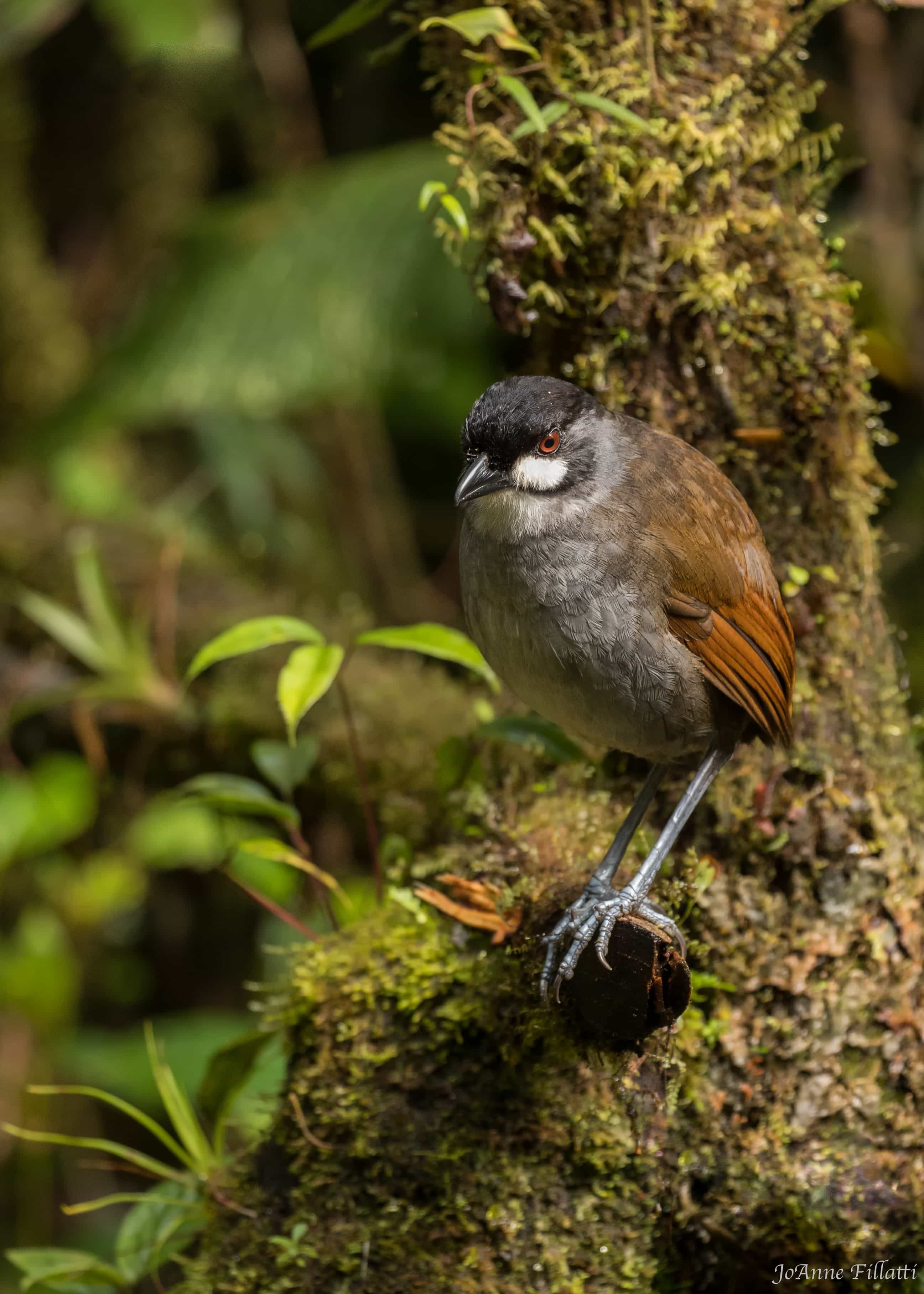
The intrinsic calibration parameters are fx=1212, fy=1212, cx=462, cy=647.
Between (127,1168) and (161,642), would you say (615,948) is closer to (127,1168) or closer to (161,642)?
(127,1168)

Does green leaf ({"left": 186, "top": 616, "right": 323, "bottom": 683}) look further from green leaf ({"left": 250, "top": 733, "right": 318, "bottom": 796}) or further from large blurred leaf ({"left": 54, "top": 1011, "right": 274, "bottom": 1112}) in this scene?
large blurred leaf ({"left": 54, "top": 1011, "right": 274, "bottom": 1112})

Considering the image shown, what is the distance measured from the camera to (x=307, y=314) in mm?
4953

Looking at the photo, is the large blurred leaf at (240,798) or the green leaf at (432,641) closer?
the green leaf at (432,641)

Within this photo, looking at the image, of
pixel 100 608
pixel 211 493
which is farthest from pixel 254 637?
pixel 211 493

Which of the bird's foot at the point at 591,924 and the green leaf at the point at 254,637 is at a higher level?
the green leaf at the point at 254,637

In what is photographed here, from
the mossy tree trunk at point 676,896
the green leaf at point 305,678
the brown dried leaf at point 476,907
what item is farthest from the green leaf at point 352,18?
the brown dried leaf at point 476,907

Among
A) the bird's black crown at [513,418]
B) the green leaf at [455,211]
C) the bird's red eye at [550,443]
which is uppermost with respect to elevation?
the green leaf at [455,211]

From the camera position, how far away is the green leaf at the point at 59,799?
4.09 m

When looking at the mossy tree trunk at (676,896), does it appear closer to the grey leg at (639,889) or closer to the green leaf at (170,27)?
the grey leg at (639,889)

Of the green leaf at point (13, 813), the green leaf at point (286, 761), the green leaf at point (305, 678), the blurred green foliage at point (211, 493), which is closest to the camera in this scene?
the green leaf at point (305, 678)

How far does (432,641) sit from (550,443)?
55 centimetres

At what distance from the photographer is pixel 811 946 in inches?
89.0

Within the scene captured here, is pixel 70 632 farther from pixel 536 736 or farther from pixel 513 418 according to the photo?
pixel 513 418

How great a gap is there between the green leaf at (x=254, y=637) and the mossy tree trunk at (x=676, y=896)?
0.50 m
